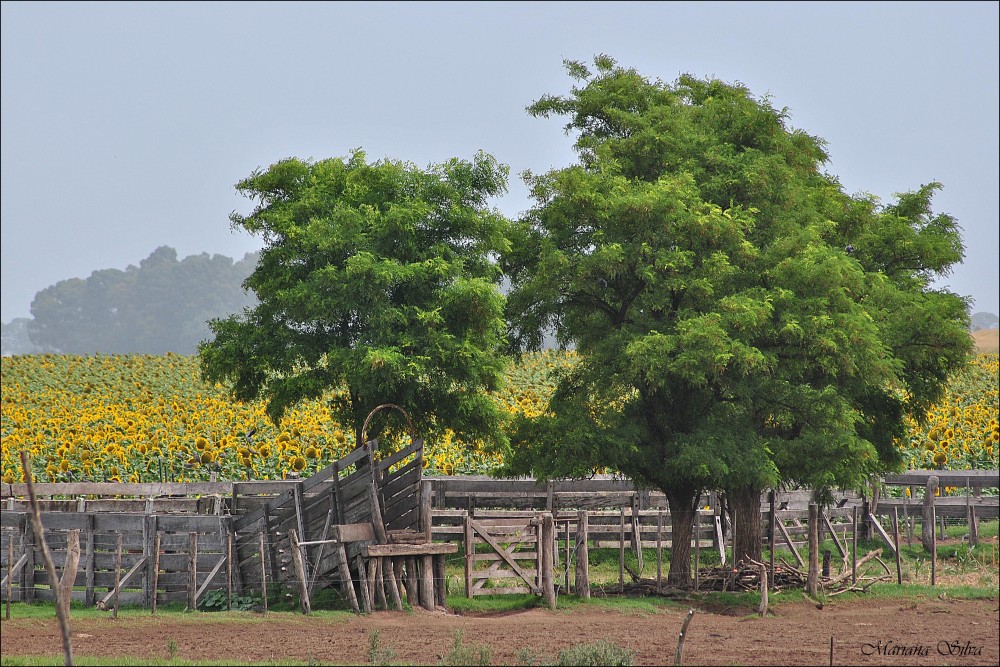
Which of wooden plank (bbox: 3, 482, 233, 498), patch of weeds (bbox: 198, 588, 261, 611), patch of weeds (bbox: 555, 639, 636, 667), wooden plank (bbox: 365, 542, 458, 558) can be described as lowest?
patch of weeds (bbox: 555, 639, 636, 667)

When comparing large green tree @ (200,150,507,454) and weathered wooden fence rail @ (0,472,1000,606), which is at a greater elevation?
large green tree @ (200,150,507,454)

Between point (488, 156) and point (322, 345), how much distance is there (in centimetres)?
519

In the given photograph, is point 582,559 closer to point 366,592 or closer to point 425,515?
point 425,515

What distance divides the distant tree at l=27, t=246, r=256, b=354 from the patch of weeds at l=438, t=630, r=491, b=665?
169702mm

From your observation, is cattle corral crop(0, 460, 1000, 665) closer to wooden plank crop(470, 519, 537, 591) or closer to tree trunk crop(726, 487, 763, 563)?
wooden plank crop(470, 519, 537, 591)

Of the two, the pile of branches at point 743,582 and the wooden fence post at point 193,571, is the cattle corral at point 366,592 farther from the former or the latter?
the pile of branches at point 743,582

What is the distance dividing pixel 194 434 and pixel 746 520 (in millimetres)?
16780

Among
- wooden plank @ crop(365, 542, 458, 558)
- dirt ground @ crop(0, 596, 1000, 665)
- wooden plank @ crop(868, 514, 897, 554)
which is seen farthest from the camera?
wooden plank @ crop(868, 514, 897, 554)

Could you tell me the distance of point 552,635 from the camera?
18.8m

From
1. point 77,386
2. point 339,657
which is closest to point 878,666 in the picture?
point 339,657

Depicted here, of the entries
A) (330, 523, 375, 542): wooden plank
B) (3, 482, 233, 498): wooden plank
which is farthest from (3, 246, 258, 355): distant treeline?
(330, 523, 375, 542): wooden plank

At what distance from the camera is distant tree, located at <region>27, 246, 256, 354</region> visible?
183875mm

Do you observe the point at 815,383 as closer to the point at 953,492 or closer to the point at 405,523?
the point at 405,523

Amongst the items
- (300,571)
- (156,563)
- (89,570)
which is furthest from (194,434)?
(300,571)
